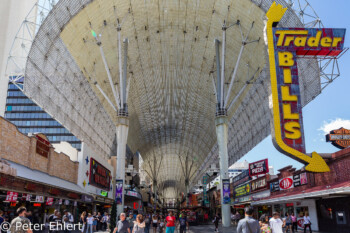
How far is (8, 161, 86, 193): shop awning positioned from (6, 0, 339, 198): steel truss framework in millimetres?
11361

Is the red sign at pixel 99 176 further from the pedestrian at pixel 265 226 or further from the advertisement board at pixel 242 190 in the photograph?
the pedestrian at pixel 265 226

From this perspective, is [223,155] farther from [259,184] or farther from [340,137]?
[340,137]

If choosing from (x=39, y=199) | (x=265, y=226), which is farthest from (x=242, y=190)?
(x=265, y=226)

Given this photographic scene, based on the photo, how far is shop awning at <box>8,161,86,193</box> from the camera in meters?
16.9

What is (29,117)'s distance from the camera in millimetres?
87688

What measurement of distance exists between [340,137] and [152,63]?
1088 inches

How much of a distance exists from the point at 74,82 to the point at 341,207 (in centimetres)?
3158

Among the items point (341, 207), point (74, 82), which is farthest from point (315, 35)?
point (74, 82)

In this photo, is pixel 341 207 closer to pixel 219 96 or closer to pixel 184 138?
pixel 219 96

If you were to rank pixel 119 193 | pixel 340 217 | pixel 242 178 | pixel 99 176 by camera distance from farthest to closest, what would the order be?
pixel 242 178 < pixel 99 176 < pixel 119 193 < pixel 340 217

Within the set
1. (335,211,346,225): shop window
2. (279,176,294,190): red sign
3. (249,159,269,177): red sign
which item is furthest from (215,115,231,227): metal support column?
(335,211,346,225): shop window

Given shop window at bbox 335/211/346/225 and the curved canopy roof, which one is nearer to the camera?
shop window at bbox 335/211/346/225

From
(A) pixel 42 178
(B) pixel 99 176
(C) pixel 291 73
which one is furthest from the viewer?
(B) pixel 99 176

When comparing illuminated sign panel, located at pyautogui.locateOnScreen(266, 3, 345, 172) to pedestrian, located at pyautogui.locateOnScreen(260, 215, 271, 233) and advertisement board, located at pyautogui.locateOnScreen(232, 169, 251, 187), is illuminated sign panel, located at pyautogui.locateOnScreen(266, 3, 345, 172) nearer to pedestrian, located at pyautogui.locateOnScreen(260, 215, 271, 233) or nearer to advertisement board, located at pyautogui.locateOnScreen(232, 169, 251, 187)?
pedestrian, located at pyautogui.locateOnScreen(260, 215, 271, 233)
